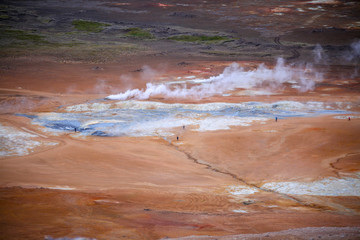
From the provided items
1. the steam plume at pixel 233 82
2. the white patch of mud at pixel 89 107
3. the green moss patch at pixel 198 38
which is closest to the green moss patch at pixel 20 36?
the green moss patch at pixel 198 38

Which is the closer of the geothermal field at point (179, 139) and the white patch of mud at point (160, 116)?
the geothermal field at point (179, 139)

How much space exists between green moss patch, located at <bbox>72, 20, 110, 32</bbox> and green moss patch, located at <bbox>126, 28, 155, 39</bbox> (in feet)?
18.1

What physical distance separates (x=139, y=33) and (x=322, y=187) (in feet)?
169

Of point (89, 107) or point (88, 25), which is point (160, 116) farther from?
point (88, 25)

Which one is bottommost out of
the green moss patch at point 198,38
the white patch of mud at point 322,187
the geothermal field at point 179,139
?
the white patch of mud at point 322,187

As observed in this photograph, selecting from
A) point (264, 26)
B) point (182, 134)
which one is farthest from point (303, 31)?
point (182, 134)

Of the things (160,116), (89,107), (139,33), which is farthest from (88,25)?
(160,116)

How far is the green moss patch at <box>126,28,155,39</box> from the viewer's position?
57.9 m

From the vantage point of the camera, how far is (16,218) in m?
8.21

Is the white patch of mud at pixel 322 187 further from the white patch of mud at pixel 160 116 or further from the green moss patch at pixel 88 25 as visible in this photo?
the green moss patch at pixel 88 25

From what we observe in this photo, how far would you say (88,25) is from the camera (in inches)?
2552

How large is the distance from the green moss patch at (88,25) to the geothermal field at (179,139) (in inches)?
429

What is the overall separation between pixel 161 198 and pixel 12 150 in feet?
26.2

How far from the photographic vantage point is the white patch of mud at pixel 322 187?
11.5 meters
